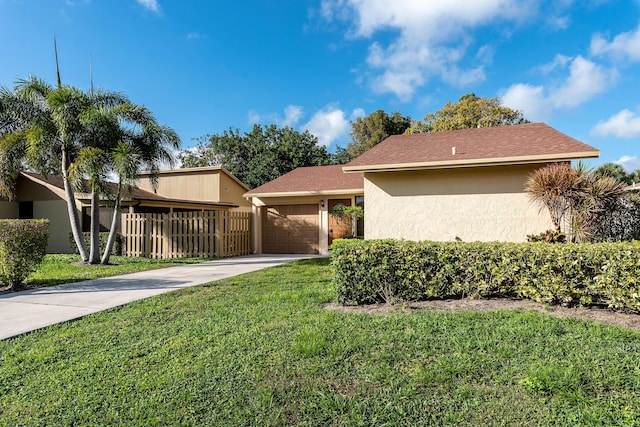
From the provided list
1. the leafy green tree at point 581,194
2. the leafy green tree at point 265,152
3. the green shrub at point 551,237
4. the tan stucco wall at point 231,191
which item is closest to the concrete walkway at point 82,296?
the green shrub at point 551,237

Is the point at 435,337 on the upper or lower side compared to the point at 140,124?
lower

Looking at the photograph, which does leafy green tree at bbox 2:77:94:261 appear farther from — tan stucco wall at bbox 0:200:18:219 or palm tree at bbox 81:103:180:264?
tan stucco wall at bbox 0:200:18:219

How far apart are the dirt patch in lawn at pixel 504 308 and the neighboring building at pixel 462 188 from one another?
431 centimetres


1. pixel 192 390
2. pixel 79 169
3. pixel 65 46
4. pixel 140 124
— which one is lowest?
pixel 192 390

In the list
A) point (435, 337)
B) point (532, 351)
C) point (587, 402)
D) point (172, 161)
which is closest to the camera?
point (587, 402)

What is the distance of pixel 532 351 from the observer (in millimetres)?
3633

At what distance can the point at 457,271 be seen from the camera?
5.66 meters

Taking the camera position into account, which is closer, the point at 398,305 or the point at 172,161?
the point at 398,305

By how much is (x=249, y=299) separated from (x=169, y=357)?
8.42 feet

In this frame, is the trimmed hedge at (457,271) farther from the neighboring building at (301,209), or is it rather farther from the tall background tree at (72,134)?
the neighboring building at (301,209)

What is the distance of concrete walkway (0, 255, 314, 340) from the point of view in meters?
5.32

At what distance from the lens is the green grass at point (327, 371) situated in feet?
8.95

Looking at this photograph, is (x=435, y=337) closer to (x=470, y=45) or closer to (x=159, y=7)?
(x=159, y=7)

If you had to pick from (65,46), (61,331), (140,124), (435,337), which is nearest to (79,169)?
(140,124)
